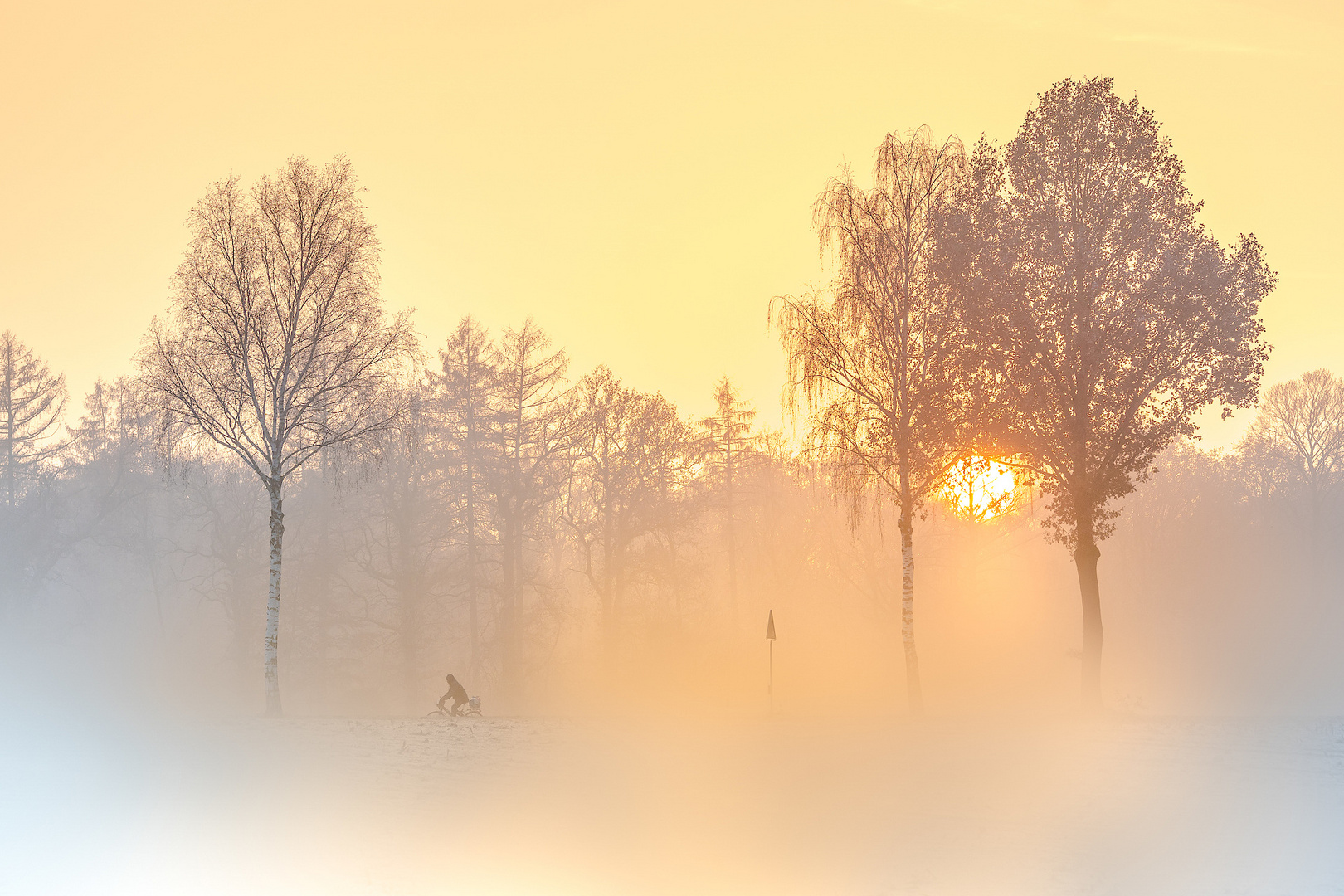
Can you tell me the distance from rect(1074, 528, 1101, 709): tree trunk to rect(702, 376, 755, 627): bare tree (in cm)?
2596

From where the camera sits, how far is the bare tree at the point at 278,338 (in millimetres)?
24109

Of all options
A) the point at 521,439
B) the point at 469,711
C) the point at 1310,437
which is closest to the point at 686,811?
the point at 469,711

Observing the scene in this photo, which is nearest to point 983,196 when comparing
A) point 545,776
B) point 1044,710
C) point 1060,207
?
point 1060,207

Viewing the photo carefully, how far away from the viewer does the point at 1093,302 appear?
69.8 feet

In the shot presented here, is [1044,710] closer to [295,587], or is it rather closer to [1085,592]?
[1085,592]

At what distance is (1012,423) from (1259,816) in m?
9.90

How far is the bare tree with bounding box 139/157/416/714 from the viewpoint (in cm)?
2411

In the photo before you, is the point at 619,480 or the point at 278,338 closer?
the point at 278,338

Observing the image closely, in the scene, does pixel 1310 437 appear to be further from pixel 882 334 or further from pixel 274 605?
pixel 274 605

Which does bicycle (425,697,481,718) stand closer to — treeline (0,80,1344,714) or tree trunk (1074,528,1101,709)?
treeline (0,80,1344,714)

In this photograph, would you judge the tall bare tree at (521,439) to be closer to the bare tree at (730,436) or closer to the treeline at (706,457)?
the treeline at (706,457)

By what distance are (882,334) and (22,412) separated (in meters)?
36.9

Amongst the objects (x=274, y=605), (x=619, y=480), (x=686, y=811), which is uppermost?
(x=619, y=480)

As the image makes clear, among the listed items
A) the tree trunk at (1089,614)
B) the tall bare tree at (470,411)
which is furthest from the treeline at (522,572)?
the tree trunk at (1089,614)
